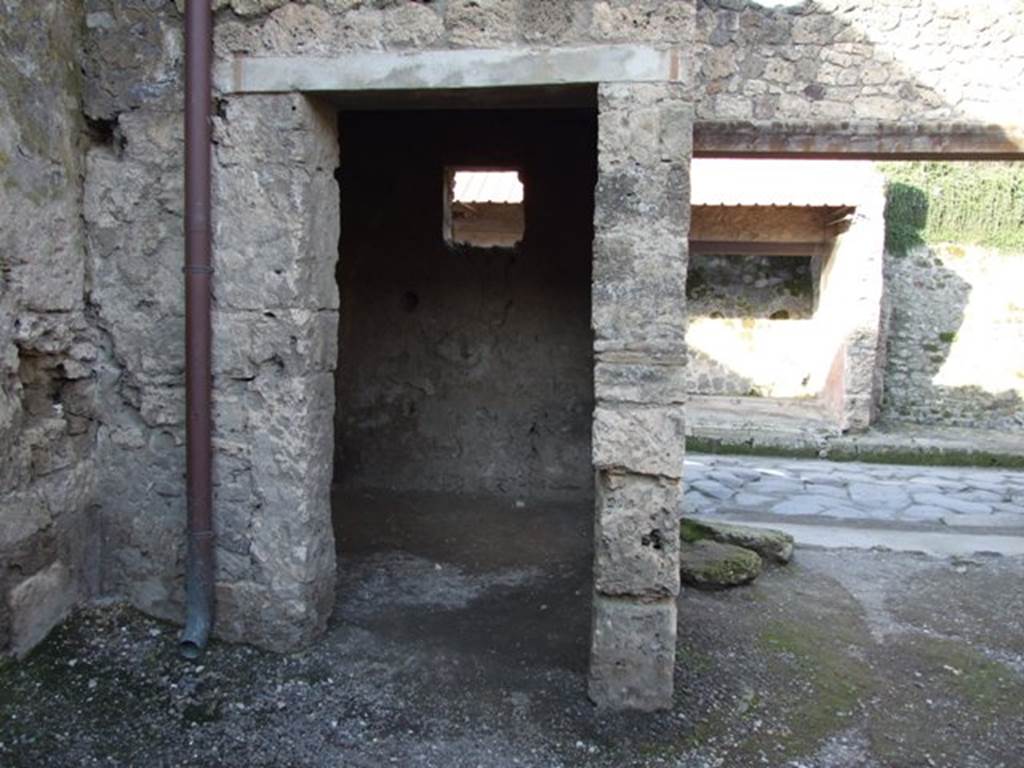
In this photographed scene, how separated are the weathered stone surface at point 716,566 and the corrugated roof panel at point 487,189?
6938 mm

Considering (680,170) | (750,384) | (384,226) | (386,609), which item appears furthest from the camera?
(750,384)

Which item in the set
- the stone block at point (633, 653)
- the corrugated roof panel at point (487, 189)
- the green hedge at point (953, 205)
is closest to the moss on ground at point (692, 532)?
the stone block at point (633, 653)

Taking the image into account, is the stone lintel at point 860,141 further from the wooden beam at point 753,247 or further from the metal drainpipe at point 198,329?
the wooden beam at point 753,247

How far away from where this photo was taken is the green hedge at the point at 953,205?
12867mm

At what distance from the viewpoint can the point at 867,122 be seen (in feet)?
19.4

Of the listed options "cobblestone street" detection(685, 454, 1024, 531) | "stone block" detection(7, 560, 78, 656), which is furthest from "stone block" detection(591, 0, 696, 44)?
"cobblestone street" detection(685, 454, 1024, 531)

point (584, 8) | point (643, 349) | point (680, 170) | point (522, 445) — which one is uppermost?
point (584, 8)

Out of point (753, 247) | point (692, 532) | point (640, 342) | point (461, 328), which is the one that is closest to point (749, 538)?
point (692, 532)

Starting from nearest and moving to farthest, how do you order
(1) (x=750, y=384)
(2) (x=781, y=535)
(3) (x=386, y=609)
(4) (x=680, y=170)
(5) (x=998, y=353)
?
(4) (x=680, y=170), (3) (x=386, y=609), (2) (x=781, y=535), (5) (x=998, y=353), (1) (x=750, y=384)

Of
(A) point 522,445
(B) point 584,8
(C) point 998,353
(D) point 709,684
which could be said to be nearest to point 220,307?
(B) point 584,8

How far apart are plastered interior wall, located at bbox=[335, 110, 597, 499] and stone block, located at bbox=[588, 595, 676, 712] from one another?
9.84ft

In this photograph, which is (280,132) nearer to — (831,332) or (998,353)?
(831,332)

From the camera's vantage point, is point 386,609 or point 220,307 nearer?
point 220,307

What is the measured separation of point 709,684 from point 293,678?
1753mm
